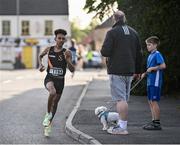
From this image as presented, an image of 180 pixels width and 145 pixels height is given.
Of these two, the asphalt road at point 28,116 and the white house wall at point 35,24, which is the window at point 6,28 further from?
the asphalt road at point 28,116

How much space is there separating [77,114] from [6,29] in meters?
60.5

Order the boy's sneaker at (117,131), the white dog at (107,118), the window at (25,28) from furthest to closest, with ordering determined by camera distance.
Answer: the window at (25,28) < the white dog at (107,118) < the boy's sneaker at (117,131)

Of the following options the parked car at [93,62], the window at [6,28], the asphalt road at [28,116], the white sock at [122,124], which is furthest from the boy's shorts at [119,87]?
the window at [6,28]

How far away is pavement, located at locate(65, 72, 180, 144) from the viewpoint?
1043 centimetres

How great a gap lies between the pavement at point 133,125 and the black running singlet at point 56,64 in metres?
1.05

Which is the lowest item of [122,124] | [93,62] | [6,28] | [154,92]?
[93,62]

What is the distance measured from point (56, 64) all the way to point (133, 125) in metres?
2.02

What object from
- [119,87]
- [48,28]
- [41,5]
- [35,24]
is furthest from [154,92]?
[48,28]

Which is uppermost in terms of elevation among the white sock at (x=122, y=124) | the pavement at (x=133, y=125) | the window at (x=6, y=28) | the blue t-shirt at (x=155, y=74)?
the window at (x=6, y=28)

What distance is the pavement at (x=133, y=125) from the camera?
10426mm

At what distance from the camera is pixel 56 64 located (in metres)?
11.6

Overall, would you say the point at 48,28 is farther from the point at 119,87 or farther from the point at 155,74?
the point at 119,87

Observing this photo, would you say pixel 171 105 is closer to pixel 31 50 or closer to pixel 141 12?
pixel 141 12

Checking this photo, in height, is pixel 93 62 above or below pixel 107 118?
below
